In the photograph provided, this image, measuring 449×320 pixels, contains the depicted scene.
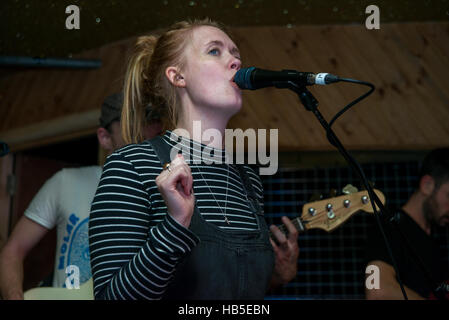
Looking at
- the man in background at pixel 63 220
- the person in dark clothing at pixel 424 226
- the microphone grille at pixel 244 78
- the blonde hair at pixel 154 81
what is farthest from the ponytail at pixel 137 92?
the person in dark clothing at pixel 424 226

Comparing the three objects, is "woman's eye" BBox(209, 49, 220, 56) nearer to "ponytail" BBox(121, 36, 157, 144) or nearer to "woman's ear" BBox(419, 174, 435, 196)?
"ponytail" BBox(121, 36, 157, 144)

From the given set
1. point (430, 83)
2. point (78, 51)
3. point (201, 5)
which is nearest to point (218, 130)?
point (201, 5)

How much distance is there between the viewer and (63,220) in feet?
6.45

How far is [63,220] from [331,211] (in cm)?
100

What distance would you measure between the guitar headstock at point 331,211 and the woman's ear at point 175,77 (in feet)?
2.51

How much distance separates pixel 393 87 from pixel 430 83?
0.19 m

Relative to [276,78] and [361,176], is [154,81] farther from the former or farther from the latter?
[361,176]

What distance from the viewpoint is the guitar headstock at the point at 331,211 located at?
1731 millimetres

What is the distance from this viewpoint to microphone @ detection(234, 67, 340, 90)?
956mm

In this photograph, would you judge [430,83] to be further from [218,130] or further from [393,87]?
[218,130]

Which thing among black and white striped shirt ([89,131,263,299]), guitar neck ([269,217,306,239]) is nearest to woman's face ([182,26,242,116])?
black and white striped shirt ([89,131,263,299])

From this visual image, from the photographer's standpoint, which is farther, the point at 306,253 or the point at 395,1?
the point at 306,253

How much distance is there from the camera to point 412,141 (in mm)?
2713
